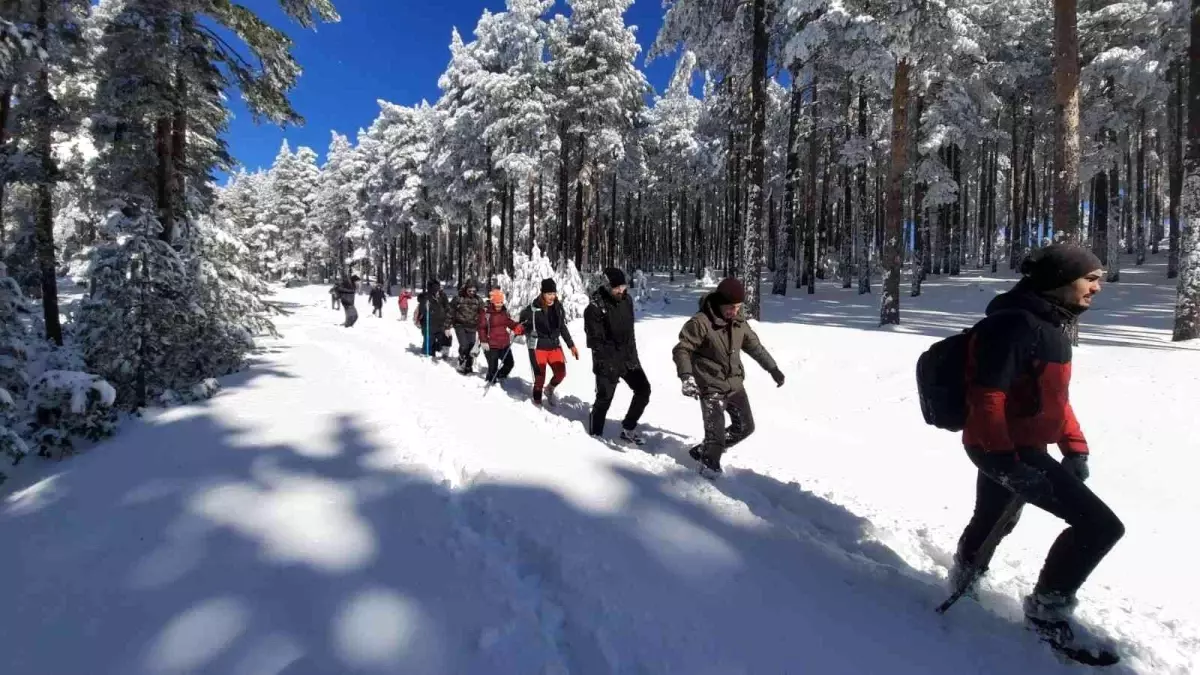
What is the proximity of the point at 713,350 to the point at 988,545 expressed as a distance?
2.75 metres

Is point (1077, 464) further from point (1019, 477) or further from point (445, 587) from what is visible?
point (445, 587)

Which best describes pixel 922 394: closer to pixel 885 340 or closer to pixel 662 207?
pixel 885 340

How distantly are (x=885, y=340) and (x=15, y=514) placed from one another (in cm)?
1200

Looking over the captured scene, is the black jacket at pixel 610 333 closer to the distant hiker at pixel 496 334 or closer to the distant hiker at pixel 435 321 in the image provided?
the distant hiker at pixel 496 334

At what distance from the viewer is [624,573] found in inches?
133

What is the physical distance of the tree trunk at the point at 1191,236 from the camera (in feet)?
32.3

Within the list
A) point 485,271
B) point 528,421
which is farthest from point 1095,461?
point 485,271

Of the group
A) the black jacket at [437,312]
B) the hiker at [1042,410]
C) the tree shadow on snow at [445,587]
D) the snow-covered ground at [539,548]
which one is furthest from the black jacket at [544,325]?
the hiker at [1042,410]

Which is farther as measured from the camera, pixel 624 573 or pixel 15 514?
pixel 15 514

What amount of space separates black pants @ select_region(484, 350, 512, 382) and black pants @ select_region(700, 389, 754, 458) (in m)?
5.99

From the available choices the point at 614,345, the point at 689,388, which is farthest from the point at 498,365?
the point at 689,388

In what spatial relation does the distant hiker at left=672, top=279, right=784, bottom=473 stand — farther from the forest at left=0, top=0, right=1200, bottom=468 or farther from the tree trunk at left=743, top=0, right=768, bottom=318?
the tree trunk at left=743, top=0, right=768, bottom=318

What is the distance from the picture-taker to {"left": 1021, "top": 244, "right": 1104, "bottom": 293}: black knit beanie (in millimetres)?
2975

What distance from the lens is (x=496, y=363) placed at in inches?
442
